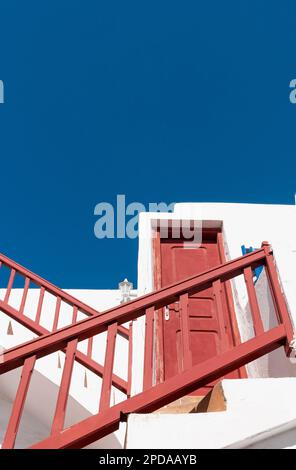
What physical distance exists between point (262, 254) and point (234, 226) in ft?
12.7

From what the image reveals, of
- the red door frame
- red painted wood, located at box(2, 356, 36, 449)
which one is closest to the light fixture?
the red door frame

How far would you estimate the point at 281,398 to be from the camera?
6.18ft

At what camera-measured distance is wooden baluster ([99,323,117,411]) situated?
1902mm

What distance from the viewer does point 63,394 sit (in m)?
1.87

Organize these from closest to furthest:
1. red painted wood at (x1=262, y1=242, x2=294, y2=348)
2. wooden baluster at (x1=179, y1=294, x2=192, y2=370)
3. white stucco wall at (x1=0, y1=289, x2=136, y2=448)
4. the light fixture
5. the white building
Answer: the white building
wooden baluster at (x1=179, y1=294, x2=192, y2=370)
red painted wood at (x1=262, y1=242, x2=294, y2=348)
white stucco wall at (x1=0, y1=289, x2=136, y2=448)
the light fixture

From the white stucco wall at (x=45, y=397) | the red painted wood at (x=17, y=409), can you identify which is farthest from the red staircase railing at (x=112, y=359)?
the white stucco wall at (x=45, y=397)

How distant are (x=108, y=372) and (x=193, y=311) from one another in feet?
12.8

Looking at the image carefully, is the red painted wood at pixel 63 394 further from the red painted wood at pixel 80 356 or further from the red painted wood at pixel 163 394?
the red painted wood at pixel 80 356

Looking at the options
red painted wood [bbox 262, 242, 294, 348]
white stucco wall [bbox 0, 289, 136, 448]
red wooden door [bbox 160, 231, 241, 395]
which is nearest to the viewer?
red painted wood [bbox 262, 242, 294, 348]

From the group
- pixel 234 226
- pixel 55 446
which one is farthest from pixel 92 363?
pixel 234 226

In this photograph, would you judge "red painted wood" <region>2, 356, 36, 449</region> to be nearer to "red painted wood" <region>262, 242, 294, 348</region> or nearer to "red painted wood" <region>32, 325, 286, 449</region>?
"red painted wood" <region>32, 325, 286, 449</region>

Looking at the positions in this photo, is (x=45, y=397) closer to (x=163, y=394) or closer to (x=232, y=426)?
(x=163, y=394)
